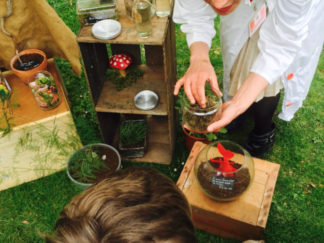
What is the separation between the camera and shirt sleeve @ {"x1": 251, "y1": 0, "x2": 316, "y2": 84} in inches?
61.7

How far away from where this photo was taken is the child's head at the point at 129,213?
102 cm

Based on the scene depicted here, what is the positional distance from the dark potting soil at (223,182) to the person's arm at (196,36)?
455 mm

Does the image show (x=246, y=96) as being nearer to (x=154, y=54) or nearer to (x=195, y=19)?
(x=195, y=19)

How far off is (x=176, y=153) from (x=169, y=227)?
1629 millimetres

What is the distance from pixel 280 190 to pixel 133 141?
1.13m

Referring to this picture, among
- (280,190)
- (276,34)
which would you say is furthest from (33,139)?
(280,190)

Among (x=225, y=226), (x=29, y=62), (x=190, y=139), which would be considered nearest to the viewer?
(x=225, y=226)

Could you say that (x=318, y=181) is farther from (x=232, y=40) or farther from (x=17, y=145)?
(x=17, y=145)

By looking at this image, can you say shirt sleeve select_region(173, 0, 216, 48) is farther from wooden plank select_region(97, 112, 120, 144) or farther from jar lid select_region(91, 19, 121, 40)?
wooden plank select_region(97, 112, 120, 144)

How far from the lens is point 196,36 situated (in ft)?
Result: 6.35

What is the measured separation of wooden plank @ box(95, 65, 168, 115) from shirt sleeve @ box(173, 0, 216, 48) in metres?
0.51

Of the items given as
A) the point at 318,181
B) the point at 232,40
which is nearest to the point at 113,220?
the point at 232,40

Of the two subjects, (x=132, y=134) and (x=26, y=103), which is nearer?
(x=26, y=103)

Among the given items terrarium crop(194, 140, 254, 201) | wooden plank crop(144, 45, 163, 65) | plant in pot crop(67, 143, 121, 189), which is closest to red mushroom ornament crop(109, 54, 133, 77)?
wooden plank crop(144, 45, 163, 65)
